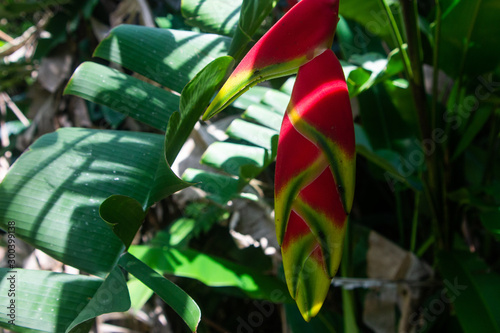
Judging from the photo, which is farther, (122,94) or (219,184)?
(219,184)

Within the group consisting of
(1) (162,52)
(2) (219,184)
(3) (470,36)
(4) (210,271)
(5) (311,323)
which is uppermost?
(1) (162,52)

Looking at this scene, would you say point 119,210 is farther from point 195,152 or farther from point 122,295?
point 195,152

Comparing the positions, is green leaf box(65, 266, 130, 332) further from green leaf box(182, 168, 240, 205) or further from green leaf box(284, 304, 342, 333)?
green leaf box(284, 304, 342, 333)

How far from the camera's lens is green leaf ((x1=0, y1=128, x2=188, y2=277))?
462mm

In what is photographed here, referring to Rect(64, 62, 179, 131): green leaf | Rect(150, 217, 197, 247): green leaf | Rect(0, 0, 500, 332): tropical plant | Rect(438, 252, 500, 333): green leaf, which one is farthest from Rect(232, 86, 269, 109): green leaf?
Rect(438, 252, 500, 333): green leaf

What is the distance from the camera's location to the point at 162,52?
24.3 inches

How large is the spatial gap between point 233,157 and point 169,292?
0.32m

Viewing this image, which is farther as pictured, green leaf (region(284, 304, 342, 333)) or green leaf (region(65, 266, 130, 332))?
green leaf (region(284, 304, 342, 333))

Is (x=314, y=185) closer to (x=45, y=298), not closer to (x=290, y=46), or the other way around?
(x=290, y=46)

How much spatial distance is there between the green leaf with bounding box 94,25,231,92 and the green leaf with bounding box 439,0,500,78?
494 millimetres

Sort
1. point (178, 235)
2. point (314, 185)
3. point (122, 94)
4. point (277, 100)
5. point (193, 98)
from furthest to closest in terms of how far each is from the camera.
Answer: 1. point (178, 235)
2. point (277, 100)
3. point (122, 94)
4. point (193, 98)
5. point (314, 185)

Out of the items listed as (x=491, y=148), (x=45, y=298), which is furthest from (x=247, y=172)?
(x=491, y=148)

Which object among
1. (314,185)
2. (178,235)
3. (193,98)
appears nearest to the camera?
(314,185)

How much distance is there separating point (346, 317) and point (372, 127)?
467mm
